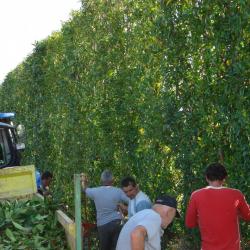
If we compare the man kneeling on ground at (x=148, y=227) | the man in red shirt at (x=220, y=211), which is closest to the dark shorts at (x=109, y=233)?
the man in red shirt at (x=220, y=211)

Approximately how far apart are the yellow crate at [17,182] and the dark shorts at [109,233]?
122 cm

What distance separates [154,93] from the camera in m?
→ 7.02

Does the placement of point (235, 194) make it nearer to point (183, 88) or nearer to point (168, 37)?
point (183, 88)

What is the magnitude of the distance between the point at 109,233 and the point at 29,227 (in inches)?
58.0

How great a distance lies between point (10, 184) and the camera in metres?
7.61

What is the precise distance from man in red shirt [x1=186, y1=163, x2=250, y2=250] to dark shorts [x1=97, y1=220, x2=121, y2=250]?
274 centimetres

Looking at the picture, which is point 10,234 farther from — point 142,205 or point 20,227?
point 142,205

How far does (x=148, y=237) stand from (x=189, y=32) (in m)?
3.24

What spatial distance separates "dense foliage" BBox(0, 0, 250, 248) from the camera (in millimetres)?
5391

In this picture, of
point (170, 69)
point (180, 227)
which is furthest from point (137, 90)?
point (180, 227)

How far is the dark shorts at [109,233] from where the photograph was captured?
735cm

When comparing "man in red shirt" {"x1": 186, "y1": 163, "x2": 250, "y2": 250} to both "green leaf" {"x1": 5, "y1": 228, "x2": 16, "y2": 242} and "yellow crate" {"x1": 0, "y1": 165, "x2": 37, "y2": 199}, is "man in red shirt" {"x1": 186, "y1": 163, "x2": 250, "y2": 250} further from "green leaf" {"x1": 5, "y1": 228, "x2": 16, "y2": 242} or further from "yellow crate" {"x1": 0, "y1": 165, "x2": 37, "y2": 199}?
"yellow crate" {"x1": 0, "y1": 165, "x2": 37, "y2": 199}

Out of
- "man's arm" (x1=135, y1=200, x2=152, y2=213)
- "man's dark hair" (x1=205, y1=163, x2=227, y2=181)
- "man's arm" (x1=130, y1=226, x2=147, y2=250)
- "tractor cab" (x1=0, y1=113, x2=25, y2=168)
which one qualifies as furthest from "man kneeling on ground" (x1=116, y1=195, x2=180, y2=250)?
"tractor cab" (x1=0, y1=113, x2=25, y2=168)

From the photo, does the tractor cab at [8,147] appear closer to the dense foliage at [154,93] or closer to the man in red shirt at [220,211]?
the dense foliage at [154,93]
